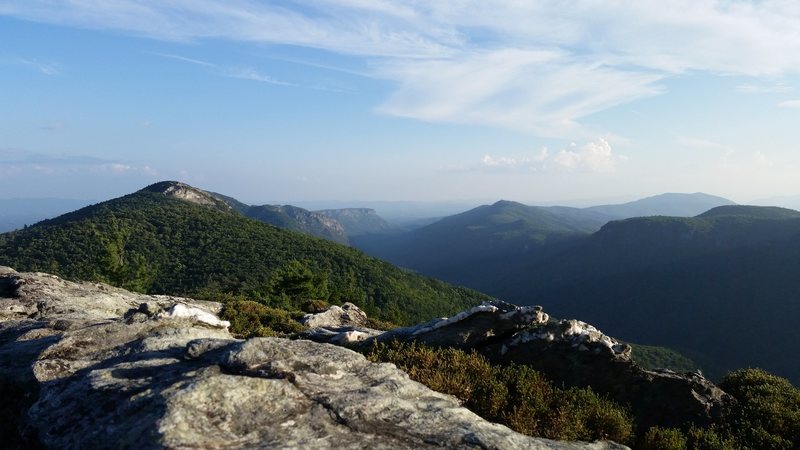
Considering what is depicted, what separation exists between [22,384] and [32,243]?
118666 mm

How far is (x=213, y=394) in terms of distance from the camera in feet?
23.7

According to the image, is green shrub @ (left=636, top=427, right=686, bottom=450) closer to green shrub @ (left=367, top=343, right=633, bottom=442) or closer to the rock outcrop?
green shrub @ (left=367, top=343, right=633, bottom=442)

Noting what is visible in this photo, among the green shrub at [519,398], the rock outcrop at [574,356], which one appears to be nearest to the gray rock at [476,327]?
Result: the rock outcrop at [574,356]

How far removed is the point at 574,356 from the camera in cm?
1340

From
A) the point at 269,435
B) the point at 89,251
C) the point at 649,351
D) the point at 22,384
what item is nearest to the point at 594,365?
the point at 269,435

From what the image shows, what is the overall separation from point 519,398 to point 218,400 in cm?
661

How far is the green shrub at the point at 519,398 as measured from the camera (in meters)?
9.27

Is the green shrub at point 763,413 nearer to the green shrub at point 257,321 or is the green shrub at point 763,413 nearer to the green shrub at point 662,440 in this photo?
the green shrub at point 662,440

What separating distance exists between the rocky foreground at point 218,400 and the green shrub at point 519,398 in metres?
0.79

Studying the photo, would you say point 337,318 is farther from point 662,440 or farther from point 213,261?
point 213,261

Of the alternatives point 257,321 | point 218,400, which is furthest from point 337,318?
point 218,400

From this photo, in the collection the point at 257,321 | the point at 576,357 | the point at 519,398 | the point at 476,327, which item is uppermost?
the point at 476,327

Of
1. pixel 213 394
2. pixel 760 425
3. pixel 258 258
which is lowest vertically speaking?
pixel 258 258

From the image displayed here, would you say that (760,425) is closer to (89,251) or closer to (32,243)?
(89,251)
